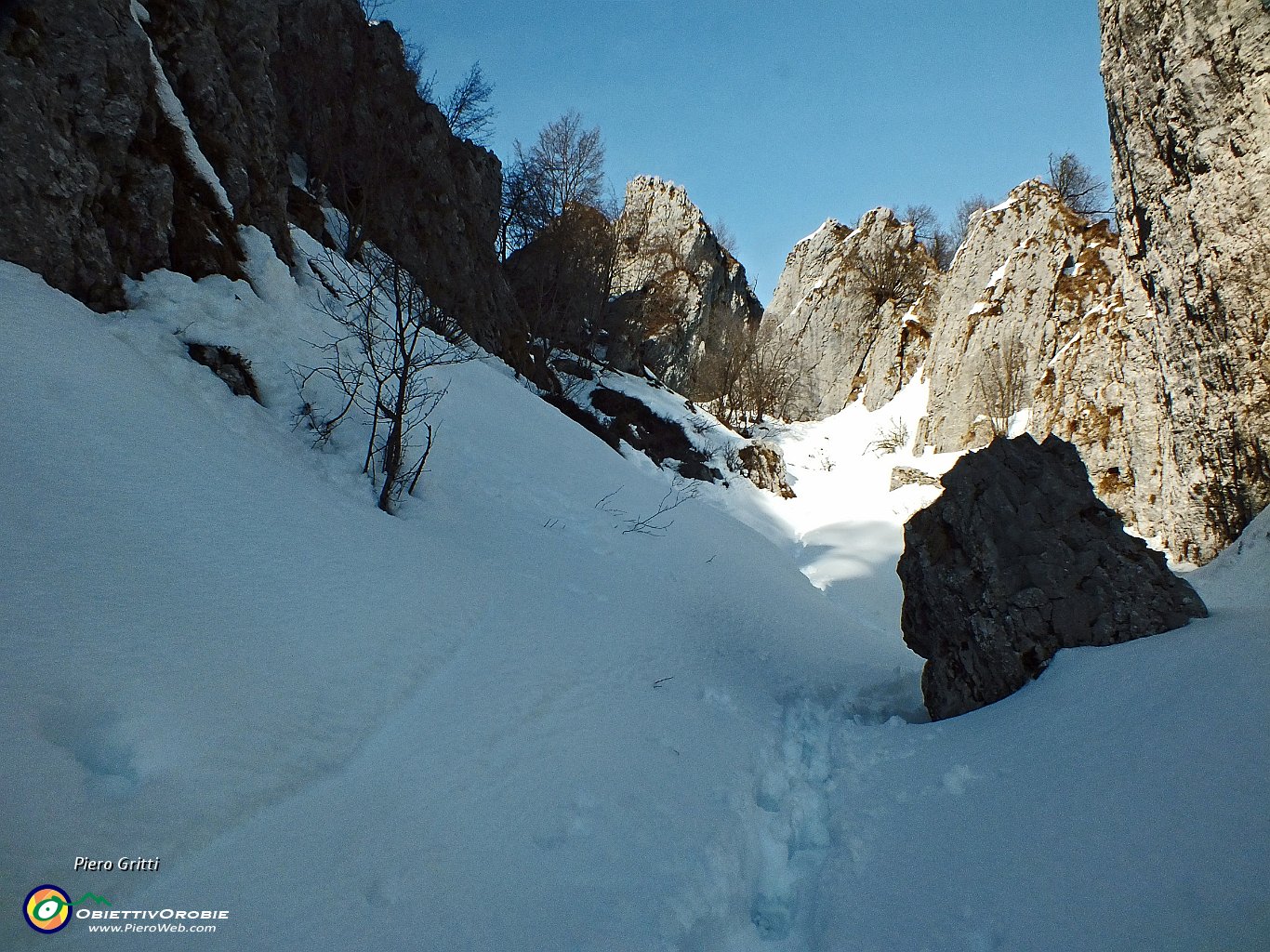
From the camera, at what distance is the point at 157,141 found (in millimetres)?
7414

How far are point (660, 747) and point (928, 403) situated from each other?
25945 millimetres

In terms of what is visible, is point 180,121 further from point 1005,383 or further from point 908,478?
point 1005,383

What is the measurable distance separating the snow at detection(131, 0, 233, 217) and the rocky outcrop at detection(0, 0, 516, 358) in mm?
23

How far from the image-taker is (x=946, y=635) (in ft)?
17.7

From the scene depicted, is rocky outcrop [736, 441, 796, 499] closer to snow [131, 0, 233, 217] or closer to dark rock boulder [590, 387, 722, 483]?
dark rock boulder [590, 387, 722, 483]

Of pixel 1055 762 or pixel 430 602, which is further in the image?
pixel 430 602

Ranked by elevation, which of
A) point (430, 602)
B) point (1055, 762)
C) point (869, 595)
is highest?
point (869, 595)

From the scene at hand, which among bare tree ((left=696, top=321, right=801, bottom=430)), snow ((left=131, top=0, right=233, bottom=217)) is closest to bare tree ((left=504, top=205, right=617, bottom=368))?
bare tree ((left=696, top=321, right=801, bottom=430))

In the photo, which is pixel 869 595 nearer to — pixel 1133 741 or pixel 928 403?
pixel 1133 741

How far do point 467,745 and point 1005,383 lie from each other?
81.9ft

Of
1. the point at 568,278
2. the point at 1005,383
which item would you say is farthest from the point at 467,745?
the point at 1005,383

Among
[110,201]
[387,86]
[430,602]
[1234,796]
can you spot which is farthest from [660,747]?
[387,86]

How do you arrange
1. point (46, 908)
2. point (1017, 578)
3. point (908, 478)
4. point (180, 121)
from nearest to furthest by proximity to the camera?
point (46, 908) → point (1017, 578) → point (180, 121) → point (908, 478)

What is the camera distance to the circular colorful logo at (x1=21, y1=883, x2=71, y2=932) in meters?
1.75
